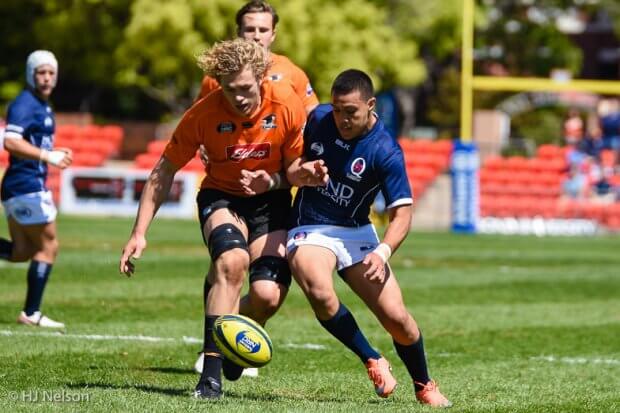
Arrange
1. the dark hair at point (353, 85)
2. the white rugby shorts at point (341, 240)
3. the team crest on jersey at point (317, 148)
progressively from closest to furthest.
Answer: the dark hair at point (353, 85) < the white rugby shorts at point (341, 240) < the team crest on jersey at point (317, 148)

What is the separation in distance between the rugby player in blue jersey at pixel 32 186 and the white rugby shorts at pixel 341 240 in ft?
11.8

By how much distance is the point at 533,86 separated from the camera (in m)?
27.9

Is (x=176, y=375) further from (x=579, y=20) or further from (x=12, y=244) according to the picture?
(x=579, y=20)

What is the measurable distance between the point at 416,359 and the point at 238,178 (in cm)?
147

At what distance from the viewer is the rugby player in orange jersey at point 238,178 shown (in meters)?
7.32

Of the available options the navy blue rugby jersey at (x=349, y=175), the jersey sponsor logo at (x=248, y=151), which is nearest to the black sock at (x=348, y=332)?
the navy blue rugby jersey at (x=349, y=175)

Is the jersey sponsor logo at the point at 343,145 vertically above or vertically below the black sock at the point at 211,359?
above

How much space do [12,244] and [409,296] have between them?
4.82 m

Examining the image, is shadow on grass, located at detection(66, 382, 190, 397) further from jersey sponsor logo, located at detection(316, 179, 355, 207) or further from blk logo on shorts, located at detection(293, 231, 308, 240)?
jersey sponsor logo, located at detection(316, 179, 355, 207)

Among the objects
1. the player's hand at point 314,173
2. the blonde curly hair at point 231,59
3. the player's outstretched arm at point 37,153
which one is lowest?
the player's outstretched arm at point 37,153


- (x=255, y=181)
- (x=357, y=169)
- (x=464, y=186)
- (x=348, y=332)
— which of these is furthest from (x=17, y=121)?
(x=464, y=186)

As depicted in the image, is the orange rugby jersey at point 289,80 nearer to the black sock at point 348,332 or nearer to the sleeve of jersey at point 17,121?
the black sock at point 348,332

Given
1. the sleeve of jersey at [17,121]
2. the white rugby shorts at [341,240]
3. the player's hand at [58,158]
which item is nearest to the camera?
the white rugby shorts at [341,240]

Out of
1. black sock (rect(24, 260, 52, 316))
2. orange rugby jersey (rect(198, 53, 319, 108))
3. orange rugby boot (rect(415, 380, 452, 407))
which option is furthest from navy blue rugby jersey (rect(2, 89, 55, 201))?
orange rugby boot (rect(415, 380, 452, 407))
